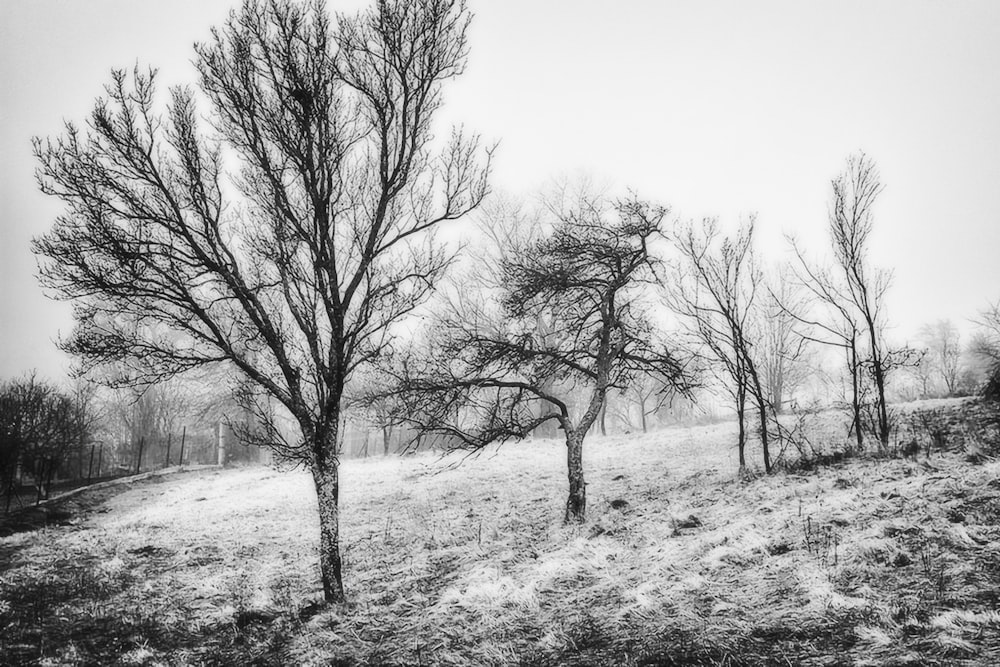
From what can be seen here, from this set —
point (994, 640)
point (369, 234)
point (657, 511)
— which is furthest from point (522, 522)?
point (994, 640)

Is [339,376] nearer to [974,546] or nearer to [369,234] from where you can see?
[369,234]

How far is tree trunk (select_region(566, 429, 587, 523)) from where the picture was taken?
996 centimetres

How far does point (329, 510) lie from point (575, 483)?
204 inches

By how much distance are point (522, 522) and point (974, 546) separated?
7.31m

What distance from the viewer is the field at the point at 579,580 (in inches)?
173

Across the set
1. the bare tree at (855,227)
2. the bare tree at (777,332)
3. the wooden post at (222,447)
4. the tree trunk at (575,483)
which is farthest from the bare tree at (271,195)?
the wooden post at (222,447)

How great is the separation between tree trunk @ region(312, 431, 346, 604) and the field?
1.39ft

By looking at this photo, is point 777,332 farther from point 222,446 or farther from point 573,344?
point 222,446

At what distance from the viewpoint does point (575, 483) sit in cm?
1012

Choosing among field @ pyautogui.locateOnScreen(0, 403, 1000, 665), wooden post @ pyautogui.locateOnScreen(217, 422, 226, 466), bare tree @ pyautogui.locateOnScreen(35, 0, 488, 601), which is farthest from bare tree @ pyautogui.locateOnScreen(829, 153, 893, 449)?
wooden post @ pyautogui.locateOnScreen(217, 422, 226, 466)

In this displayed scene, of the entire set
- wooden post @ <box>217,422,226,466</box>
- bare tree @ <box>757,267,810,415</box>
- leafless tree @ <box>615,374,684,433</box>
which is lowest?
wooden post @ <box>217,422,226,466</box>

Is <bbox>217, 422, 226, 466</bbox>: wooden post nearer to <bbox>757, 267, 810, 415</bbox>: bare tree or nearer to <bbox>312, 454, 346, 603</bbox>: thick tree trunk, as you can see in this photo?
<bbox>312, 454, 346, 603</bbox>: thick tree trunk

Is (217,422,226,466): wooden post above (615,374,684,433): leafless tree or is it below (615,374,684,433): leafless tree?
below

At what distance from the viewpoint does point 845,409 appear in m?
18.2
